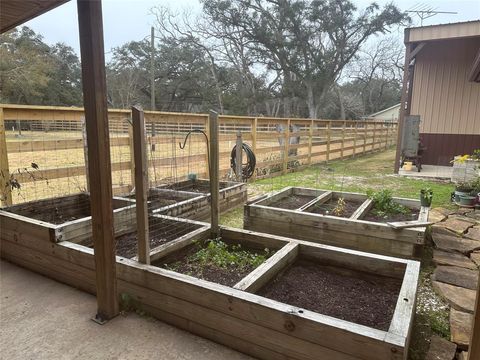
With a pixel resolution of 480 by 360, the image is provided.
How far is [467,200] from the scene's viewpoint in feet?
15.9

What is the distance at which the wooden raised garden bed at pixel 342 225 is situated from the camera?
117 inches

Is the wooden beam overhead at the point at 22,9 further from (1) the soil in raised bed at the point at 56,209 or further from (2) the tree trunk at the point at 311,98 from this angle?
(2) the tree trunk at the point at 311,98

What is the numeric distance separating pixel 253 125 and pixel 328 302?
5.28m

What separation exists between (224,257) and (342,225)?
130 centimetres

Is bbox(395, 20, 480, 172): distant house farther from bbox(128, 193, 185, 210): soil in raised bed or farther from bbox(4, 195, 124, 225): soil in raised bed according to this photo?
bbox(4, 195, 124, 225): soil in raised bed

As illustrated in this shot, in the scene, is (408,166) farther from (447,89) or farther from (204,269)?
(204,269)

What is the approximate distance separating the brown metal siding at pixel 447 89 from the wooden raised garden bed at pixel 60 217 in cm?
825

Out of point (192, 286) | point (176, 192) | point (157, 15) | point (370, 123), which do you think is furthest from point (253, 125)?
point (157, 15)

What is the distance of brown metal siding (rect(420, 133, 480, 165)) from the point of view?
8.34 meters

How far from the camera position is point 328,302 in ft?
6.85

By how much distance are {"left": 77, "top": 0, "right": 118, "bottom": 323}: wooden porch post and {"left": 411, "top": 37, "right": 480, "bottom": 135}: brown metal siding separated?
29.1 feet

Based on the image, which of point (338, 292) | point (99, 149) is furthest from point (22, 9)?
point (338, 292)

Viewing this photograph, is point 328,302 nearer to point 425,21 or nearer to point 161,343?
point 161,343

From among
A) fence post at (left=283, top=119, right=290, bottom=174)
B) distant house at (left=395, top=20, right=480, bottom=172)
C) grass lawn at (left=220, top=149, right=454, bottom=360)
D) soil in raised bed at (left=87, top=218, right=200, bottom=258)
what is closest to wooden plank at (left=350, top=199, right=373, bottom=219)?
grass lawn at (left=220, top=149, right=454, bottom=360)
